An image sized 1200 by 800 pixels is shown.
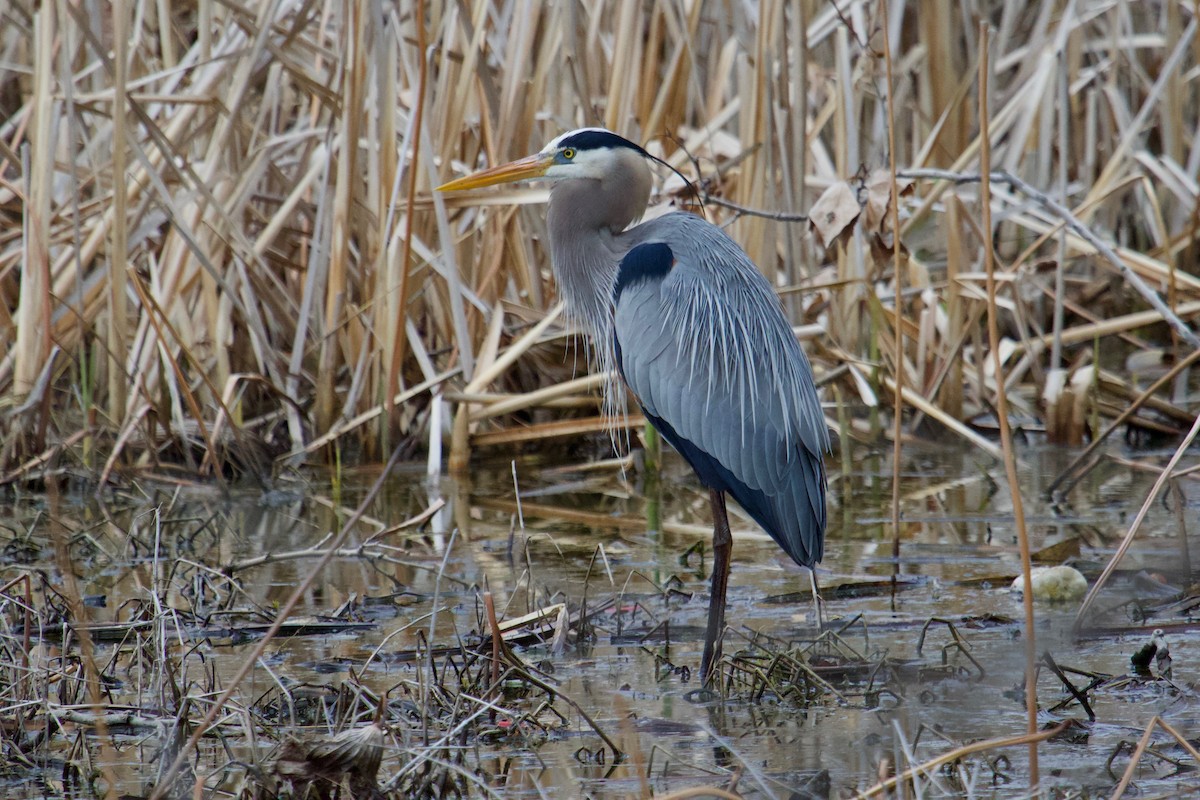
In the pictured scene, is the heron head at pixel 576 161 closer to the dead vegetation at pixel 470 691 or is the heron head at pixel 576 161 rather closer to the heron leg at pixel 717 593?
the heron leg at pixel 717 593

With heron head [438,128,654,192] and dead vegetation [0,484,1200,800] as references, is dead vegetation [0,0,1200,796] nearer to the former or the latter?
heron head [438,128,654,192]

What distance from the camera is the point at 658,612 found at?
12.7 feet

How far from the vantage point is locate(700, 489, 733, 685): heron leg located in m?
3.26

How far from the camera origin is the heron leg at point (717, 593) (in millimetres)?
3260

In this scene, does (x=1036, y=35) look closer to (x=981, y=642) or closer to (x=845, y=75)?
(x=845, y=75)

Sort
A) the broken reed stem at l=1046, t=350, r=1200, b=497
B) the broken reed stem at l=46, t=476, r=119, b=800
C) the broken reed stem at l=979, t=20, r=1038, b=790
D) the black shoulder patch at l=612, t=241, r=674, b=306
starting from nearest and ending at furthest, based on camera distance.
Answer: the broken reed stem at l=46, t=476, r=119, b=800 → the broken reed stem at l=979, t=20, r=1038, b=790 → the black shoulder patch at l=612, t=241, r=674, b=306 → the broken reed stem at l=1046, t=350, r=1200, b=497

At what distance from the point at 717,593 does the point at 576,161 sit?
1357 mm

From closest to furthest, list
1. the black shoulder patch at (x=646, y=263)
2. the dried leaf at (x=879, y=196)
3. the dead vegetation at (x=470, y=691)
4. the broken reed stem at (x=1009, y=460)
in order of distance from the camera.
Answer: the broken reed stem at (x=1009, y=460)
the dead vegetation at (x=470, y=691)
the black shoulder patch at (x=646, y=263)
the dried leaf at (x=879, y=196)

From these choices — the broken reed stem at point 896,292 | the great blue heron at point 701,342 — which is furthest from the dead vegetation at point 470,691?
the great blue heron at point 701,342

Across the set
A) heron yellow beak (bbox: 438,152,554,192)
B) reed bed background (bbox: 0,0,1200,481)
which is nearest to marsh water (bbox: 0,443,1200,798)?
reed bed background (bbox: 0,0,1200,481)

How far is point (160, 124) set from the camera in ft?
19.1

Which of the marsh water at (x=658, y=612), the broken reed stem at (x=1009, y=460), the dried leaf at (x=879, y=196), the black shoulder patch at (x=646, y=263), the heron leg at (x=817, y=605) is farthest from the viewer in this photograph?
the dried leaf at (x=879, y=196)

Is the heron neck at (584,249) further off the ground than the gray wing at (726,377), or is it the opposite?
the heron neck at (584,249)

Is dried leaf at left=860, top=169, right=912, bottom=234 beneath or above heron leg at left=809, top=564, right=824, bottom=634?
above
